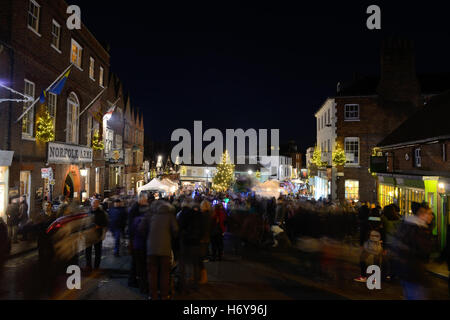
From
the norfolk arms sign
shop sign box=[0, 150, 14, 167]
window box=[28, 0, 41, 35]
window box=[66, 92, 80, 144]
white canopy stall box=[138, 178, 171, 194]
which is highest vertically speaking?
window box=[28, 0, 41, 35]

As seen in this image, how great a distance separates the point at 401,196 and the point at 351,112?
1258 cm

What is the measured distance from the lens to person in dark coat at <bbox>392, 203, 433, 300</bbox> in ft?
20.2

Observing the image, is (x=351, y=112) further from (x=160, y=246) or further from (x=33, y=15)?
(x=160, y=246)

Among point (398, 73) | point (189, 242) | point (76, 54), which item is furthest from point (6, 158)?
point (398, 73)

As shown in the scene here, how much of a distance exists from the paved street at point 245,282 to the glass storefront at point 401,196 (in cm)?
690

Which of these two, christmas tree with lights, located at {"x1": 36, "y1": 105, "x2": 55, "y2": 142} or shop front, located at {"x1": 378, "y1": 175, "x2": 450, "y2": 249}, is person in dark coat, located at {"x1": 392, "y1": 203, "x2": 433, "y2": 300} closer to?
shop front, located at {"x1": 378, "y1": 175, "x2": 450, "y2": 249}

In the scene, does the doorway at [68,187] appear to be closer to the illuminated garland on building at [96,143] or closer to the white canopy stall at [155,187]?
the illuminated garland on building at [96,143]

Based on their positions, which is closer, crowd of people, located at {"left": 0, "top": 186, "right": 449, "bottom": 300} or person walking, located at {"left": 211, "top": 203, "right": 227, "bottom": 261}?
crowd of people, located at {"left": 0, "top": 186, "right": 449, "bottom": 300}

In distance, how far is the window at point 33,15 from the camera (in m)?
14.8

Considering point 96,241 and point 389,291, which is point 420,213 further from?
point 96,241

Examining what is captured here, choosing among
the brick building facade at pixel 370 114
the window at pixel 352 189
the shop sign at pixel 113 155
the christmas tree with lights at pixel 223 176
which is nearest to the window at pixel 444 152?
the brick building facade at pixel 370 114

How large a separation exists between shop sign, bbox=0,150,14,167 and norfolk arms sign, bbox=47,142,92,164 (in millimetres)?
2962

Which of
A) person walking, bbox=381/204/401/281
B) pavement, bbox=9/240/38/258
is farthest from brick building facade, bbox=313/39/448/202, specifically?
pavement, bbox=9/240/38/258

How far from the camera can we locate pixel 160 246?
18.4ft
